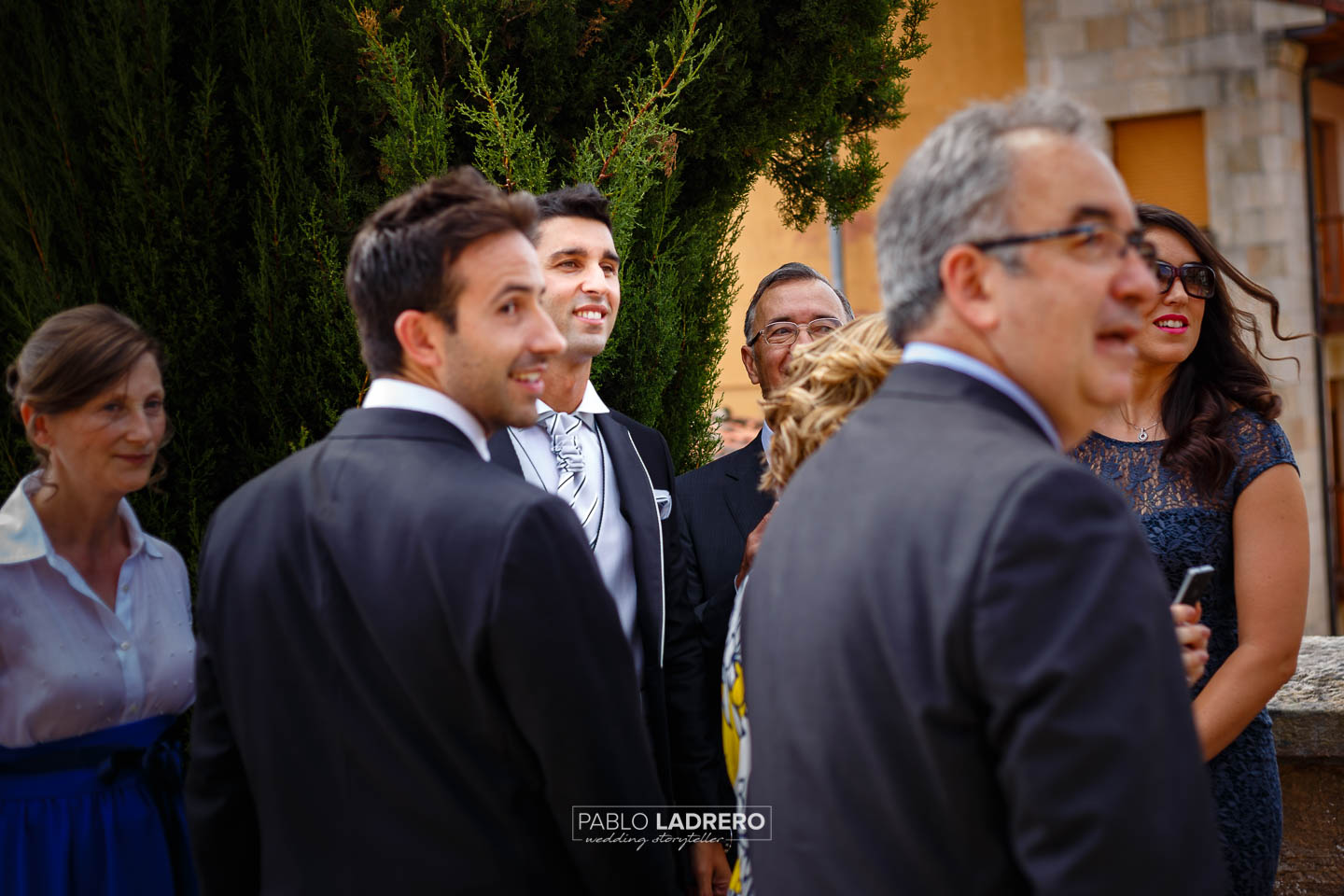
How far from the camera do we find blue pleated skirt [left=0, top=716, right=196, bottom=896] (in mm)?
2627

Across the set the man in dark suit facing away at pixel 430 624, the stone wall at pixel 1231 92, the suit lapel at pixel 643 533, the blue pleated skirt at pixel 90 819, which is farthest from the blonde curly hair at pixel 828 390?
the stone wall at pixel 1231 92

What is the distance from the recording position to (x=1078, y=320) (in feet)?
4.83

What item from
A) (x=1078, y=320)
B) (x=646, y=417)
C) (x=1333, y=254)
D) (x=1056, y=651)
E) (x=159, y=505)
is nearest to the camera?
(x=1056, y=651)

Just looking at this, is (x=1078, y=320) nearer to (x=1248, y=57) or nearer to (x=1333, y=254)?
(x=1248, y=57)

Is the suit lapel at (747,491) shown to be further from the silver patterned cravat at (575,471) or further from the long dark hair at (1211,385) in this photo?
the long dark hair at (1211,385)

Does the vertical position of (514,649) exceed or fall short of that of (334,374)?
it falls short

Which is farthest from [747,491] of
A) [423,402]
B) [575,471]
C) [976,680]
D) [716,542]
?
[976,680]

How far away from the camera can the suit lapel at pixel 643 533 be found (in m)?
2.90

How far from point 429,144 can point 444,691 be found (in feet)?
6.64

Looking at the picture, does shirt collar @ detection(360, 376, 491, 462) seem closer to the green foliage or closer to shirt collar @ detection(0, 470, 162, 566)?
shirt collar @ detection(0, 470, 162, 566)

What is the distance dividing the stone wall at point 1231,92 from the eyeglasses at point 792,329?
→ 1194cm

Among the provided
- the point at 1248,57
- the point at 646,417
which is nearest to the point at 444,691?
the point at 646,417

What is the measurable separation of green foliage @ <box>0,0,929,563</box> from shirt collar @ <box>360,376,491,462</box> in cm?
141

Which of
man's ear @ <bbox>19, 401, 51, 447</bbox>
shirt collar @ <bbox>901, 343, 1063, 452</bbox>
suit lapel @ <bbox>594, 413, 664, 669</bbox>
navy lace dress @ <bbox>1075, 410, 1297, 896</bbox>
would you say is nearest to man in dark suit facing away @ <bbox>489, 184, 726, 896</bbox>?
suit lapel @ <bbox>594, 413, 664, 669</bbox>
